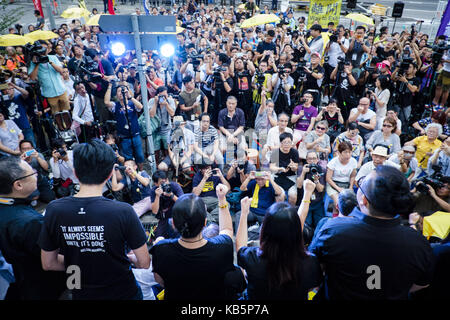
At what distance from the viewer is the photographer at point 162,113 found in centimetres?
542

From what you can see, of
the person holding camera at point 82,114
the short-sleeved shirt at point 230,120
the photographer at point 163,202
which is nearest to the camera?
the photographer at point 163,202

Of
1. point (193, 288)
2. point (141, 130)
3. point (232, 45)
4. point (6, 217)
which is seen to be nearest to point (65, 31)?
point (232, 45)

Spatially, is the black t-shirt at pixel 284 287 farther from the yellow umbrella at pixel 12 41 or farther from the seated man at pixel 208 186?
the yellow umbrella at pixel 12 41

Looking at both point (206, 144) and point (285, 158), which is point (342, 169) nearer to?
point (285, 158)

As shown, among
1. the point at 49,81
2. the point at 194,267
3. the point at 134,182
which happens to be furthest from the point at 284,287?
the point at 49,81

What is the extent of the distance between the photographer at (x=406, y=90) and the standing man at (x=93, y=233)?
648 cm

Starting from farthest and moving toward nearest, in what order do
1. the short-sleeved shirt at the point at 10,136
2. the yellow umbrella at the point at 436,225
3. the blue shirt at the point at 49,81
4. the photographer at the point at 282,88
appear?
the photographer at the point at 282,88 → the blue shirt at the point at 49,81 → the short-sleeved shirt at the point at 10,136 → the yellow umbrella at the point at 436,225

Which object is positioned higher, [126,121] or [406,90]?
[406,90]

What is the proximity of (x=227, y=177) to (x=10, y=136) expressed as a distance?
3.52 metres

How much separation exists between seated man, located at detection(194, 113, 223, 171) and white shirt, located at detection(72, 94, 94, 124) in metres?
2.06

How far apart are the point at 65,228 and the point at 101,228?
0.20 meters

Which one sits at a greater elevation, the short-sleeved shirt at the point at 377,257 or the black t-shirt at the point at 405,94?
the short-sleeved shirt at the point at 377,257

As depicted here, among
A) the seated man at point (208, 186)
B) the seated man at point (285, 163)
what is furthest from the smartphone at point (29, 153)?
the seated man at point (285, 163)

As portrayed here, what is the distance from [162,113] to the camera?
552 centimetres
